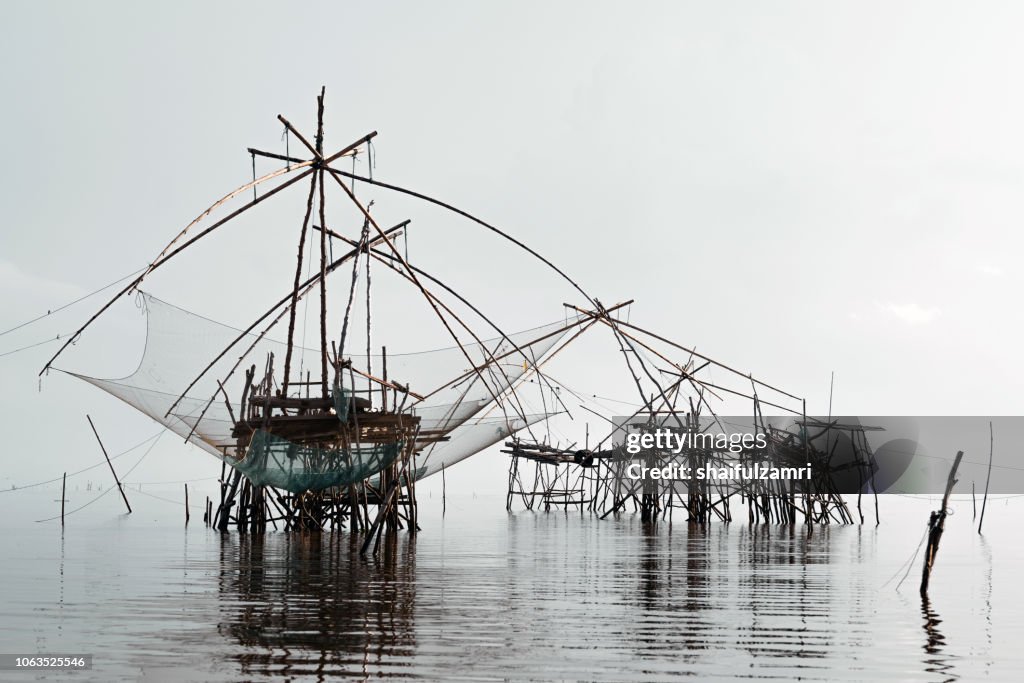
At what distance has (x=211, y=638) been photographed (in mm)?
6371

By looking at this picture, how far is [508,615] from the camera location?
758cm

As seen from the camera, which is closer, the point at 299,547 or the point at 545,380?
the point at 299,547

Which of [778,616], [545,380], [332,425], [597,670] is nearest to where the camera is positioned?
[597,670]

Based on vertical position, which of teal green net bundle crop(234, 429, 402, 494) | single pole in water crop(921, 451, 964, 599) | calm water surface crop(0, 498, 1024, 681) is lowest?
calm water surface crop(0, 498, 1024, 681)

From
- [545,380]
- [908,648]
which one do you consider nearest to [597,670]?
[908,648]

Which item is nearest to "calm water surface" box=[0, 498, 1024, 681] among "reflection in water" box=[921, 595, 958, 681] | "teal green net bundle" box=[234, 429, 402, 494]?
"reflection in water" box=[921, 595, 958, 681]

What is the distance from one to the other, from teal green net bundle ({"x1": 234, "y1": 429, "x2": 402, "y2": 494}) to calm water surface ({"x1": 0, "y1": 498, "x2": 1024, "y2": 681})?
37.3 inches

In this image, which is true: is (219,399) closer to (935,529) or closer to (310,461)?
(310,461)

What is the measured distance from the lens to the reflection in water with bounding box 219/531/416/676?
5.79 meters

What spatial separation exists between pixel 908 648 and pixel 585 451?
23.5 m

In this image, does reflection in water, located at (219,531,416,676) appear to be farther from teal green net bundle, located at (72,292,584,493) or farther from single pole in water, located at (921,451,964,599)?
single pole in water, located at (921,451,964,599)

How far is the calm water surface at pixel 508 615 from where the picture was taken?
18.7 feet

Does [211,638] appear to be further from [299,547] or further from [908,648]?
[299,547]

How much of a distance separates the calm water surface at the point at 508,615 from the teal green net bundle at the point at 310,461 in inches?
37.3
